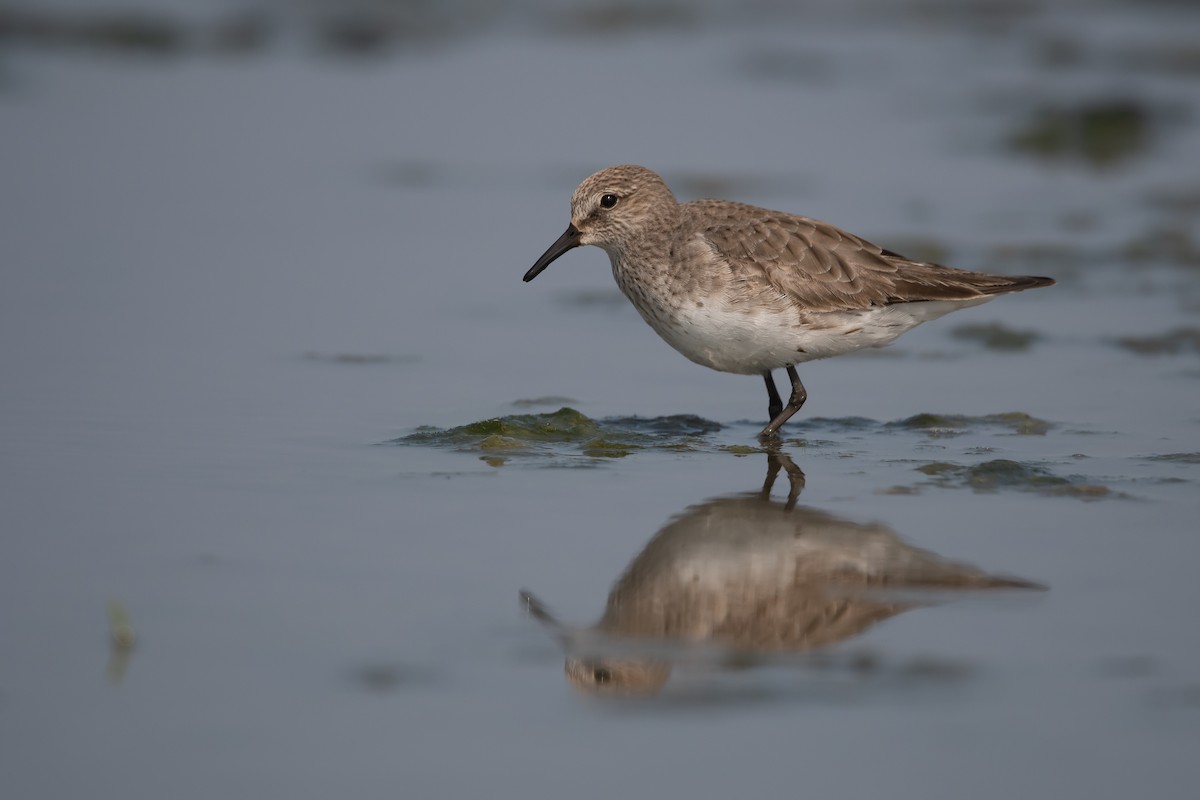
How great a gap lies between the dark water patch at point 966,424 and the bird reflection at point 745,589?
1668mm

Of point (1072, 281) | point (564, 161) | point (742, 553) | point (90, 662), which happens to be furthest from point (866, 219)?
point (90, 662)

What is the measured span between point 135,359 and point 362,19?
36.0ft

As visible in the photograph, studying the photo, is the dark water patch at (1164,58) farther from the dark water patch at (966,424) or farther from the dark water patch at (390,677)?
the dark water patch at (390,677)

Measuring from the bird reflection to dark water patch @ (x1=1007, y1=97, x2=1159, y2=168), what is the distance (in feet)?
30.6

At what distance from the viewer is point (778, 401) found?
8766 millimetres

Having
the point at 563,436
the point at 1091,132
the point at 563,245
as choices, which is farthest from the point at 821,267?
the point at 1091,132

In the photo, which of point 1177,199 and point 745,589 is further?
point 1177,199

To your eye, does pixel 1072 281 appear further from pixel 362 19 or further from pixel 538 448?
pixel 362 19

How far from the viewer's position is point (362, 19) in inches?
757

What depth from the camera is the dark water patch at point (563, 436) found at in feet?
26.0

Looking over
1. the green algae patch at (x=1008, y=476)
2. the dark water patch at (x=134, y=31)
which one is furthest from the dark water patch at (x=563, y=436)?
the dark water patch at (x=134, y=31)

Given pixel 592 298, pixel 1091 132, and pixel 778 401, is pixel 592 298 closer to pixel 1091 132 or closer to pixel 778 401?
pixel 778 401

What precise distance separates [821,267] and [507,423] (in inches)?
73.4

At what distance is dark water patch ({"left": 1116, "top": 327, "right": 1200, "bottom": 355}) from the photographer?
32.6ft
